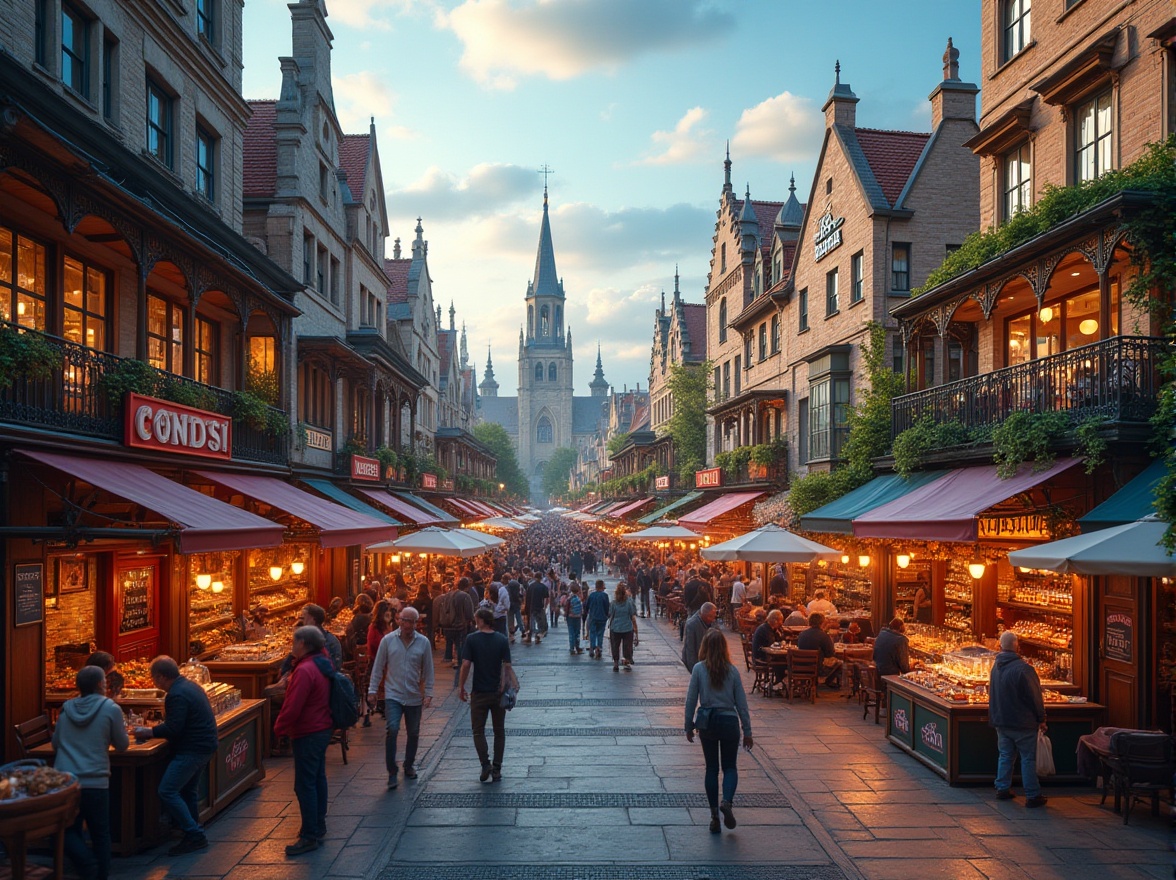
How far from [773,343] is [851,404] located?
825cm

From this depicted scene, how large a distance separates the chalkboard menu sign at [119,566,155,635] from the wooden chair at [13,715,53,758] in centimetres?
461

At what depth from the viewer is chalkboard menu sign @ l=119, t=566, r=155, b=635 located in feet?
43.7

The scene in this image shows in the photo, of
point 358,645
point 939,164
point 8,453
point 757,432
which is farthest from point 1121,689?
point 757,432

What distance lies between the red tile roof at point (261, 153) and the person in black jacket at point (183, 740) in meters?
16.8

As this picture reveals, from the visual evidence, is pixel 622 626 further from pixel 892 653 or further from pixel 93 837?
pixel 93 837

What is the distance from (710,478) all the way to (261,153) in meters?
19.1

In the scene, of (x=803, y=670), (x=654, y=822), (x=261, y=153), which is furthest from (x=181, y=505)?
(x=261, y=153)

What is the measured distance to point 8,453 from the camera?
957 cm

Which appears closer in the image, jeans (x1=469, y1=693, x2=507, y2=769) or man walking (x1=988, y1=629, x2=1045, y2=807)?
man walking (x1=988, y1=629, x2=1045, y2=807)

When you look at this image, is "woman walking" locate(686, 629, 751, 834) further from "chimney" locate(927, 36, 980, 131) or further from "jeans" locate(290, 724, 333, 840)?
"chimney" locate(927, 36, 980, 131)

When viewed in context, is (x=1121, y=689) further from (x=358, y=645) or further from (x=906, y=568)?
(x=358, y=645)

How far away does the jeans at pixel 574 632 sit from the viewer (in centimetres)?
2073

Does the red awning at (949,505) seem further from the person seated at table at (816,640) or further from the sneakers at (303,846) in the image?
the sneakers at (303,846)

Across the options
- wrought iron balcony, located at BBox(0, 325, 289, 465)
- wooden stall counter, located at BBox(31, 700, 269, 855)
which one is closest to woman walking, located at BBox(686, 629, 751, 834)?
wooden stall counter, located at BBox(31, 700, 269, 855)
